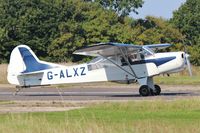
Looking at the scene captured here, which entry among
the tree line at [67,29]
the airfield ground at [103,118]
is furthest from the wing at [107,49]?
the tree line at [67,29]

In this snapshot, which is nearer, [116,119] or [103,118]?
[116,119]

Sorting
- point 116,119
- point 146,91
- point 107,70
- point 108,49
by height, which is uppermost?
point 108,49

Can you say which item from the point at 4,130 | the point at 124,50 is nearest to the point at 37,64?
the point at 124,50

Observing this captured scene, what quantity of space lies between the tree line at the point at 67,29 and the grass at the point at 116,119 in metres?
52.2

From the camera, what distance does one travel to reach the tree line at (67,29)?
3059 inches

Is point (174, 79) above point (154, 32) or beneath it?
beneath

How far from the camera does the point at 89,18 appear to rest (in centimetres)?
8469

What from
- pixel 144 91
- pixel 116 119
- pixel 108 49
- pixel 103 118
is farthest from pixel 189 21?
pixel 116 119

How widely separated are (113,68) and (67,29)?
4734 cm

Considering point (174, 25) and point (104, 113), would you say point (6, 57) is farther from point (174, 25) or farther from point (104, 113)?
point (104, 113)

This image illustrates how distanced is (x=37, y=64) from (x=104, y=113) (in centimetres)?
1451

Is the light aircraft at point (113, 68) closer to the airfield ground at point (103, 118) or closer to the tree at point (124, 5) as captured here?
the airfield ground at point (103, 118)

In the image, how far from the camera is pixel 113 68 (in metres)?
33.4

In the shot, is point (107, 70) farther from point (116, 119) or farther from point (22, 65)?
point (116, 119)
